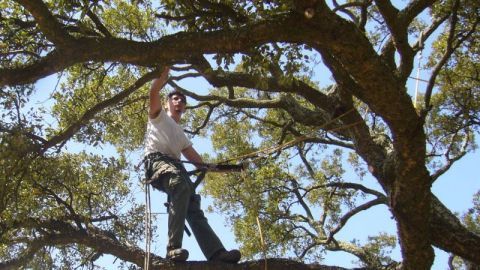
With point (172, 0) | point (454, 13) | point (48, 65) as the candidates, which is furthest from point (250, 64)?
point (454, 13)

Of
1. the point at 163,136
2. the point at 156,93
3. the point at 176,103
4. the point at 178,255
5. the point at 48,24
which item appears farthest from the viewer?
the point at 176,103

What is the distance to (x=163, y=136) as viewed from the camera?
4.82 metres

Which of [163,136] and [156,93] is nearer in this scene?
[156,93]

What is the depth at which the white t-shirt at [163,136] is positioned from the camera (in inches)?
190

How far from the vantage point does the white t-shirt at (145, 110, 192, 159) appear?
190 inches

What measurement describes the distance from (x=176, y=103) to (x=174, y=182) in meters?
1.12

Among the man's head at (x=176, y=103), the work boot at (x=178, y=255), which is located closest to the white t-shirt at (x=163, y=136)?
the man's head at (x=176, y=103)

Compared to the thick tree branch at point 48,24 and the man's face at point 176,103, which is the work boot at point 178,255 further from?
the thick tree branch at point 48,24

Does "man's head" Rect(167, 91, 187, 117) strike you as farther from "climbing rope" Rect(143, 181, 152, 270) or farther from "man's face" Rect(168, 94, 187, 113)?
"climbing rope" Rect(143, 181, 152, 270)

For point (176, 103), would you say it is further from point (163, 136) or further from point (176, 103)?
point (163, 136)

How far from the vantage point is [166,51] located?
11.2 ft

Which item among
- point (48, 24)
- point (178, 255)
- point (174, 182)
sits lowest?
point (178, 255)

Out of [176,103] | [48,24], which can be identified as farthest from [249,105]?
[48,24]

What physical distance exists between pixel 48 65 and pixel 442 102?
21.6 ft
